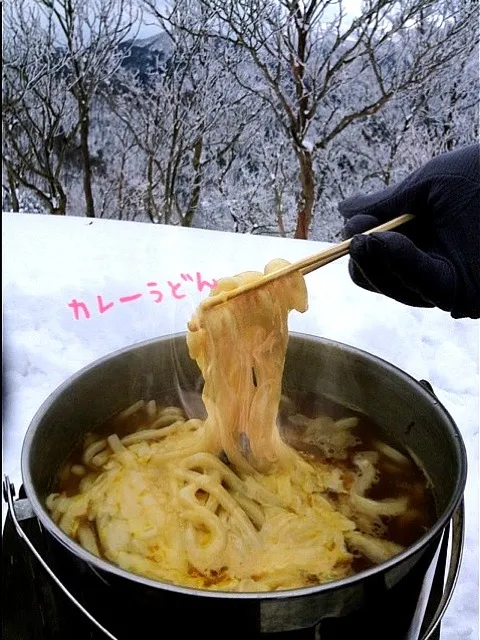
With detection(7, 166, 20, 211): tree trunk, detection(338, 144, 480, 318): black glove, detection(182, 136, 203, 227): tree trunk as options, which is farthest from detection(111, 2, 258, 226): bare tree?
detection(338, 144, 480, 318): black glove

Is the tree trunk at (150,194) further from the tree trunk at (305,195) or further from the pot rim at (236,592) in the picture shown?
the pot rim at (236,592)

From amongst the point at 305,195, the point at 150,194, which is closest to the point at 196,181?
the point at 150,194

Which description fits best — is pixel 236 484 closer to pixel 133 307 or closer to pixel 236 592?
pixel 236 592

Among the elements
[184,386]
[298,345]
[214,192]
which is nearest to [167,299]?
[214,192]

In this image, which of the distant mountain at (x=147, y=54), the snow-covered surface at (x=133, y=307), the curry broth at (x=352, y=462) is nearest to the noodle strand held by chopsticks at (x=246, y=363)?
the curry broth at (x=352, y=462)

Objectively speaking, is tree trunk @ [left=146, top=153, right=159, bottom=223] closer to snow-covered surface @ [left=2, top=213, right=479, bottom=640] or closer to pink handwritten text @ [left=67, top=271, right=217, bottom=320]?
snow-covered surface @ [left=2, top=213, right=479, bottom=640]

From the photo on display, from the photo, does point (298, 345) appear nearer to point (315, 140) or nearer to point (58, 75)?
point (315, 140)
